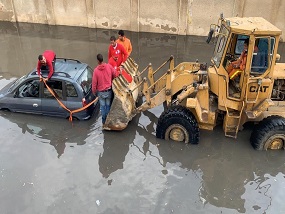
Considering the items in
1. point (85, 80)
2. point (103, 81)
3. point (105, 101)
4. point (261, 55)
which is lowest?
point (105, 101)

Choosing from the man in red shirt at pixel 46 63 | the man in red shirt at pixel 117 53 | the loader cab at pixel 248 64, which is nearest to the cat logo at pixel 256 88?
the loader cab at pixel 248 64

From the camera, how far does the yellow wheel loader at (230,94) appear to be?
6.68 meters

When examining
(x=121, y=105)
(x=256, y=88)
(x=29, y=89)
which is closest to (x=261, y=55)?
(x=256, y=88)

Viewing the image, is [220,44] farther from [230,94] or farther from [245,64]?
[230,94]

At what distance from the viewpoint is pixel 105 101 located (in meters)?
7.89

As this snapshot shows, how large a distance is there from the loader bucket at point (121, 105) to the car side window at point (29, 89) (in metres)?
2.12

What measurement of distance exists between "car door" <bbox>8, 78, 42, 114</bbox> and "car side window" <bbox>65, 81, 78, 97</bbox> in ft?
2.77

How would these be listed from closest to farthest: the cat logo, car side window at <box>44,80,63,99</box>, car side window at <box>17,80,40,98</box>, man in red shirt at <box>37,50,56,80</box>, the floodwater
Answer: the floodwater → the cat logo → man in red shirt at <box>37,50,56,80</box> → car side window at <box>44,80,63,99</box> → car side window at <box>17,80,40,98</box>

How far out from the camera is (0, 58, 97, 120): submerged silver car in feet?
26.5

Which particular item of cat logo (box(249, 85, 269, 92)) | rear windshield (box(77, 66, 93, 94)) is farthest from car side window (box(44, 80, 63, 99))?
cat logo (box(249, 85, 269, 92))

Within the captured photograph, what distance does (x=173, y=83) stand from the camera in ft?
25.7

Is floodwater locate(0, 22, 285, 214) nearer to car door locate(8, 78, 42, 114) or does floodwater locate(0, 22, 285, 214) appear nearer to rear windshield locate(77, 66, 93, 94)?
car door locate(8, 78, 42, 114)

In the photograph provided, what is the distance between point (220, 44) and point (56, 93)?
4331mm

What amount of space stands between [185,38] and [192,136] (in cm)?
788
